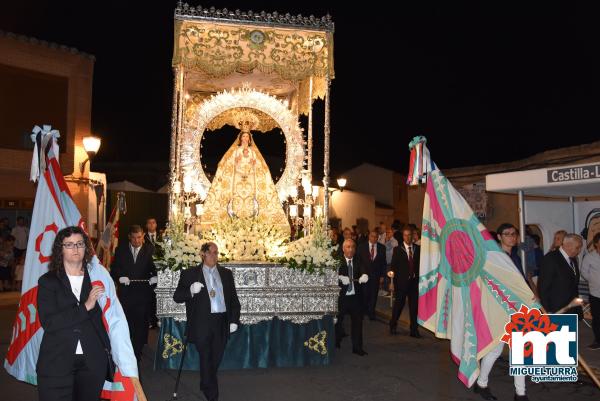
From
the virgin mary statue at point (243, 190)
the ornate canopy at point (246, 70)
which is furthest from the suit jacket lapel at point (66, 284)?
the virgin mary statue at point (243, 190)

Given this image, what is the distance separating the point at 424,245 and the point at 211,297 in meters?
2.64

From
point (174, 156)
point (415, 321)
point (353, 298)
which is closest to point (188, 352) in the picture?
point (353, 298)

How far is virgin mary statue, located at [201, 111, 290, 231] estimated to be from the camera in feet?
33.2

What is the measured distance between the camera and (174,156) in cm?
920

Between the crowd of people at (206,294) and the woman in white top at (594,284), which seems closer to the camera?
the crowd of people at (206,294)

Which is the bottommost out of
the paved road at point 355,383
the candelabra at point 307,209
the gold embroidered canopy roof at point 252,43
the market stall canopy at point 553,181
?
the paved road at point 355,383

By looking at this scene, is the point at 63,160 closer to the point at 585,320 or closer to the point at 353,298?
the point at 353,298

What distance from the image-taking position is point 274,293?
8.04 m

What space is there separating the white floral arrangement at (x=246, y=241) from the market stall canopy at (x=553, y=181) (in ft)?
13.2

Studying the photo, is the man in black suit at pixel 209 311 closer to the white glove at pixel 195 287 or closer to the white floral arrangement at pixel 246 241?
the white glove at pixel 195 287

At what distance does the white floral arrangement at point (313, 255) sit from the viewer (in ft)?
26.6

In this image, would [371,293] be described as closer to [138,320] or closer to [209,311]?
[138,320]

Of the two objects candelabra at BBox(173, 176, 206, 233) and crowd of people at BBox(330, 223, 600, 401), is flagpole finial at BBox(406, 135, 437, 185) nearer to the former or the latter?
crowd of people at BBox(330, 223, 600, 401)

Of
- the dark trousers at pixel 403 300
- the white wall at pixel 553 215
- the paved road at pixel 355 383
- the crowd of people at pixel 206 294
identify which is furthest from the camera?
the white wall at pixel 553 215
